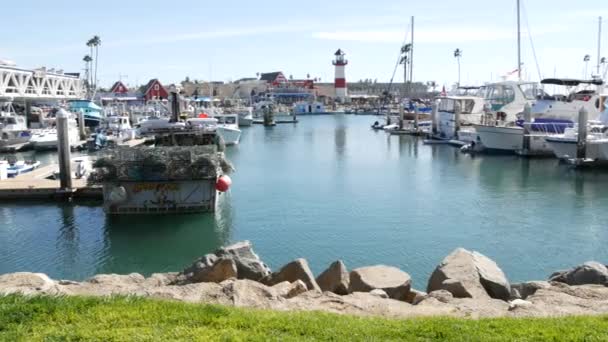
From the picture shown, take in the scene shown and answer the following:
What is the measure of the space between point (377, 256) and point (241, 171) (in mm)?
23453

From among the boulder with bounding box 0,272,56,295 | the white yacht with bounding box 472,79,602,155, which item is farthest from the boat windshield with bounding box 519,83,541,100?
the boulder with bounding box 0,272,56,295

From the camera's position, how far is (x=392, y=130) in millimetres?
78438

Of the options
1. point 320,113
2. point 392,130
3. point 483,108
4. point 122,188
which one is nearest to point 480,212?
point 122,188

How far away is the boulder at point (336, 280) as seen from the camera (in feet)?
41.2

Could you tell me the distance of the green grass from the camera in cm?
733

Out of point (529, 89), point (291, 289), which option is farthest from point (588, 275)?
point (529, 89)

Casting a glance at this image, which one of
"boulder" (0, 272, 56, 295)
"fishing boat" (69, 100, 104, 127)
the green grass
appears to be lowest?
"boulder" (0, 272, 56, 295)

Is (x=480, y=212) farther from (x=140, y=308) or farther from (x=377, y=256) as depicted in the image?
(x=140, y=308)

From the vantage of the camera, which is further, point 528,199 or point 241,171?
point 241,171

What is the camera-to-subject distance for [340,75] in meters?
162

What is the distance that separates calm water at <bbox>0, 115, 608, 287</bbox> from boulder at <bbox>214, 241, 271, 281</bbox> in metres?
4.78

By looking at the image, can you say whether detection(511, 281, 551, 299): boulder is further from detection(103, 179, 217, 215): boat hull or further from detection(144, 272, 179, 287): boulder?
detection(103, 179, 217, 215): boat hull

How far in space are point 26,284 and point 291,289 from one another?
196 inches

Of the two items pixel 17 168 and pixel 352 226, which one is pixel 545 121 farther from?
pixel 17 168
